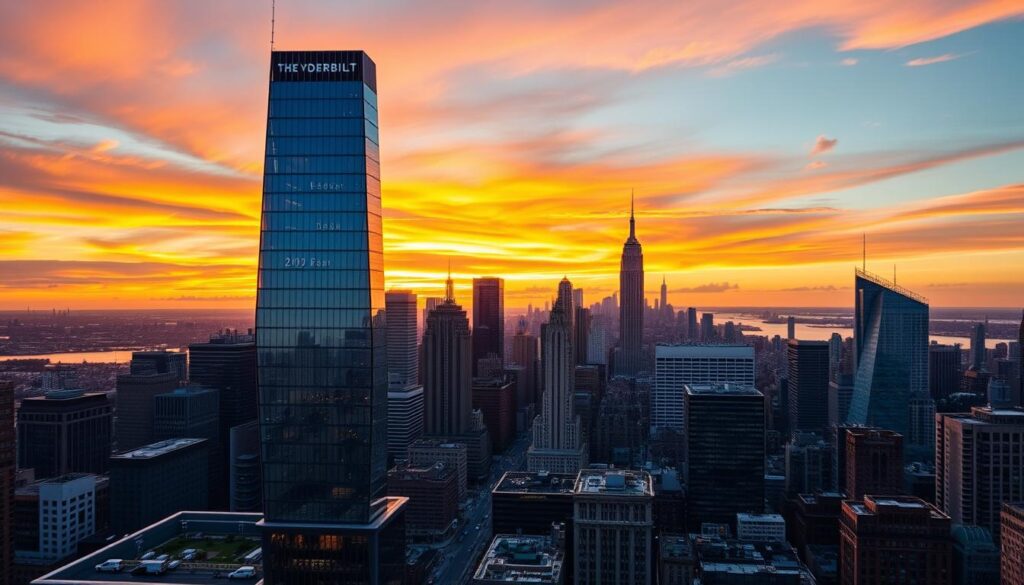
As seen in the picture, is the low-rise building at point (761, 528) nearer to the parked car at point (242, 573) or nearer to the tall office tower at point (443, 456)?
the tall office tower at point (443, 456)

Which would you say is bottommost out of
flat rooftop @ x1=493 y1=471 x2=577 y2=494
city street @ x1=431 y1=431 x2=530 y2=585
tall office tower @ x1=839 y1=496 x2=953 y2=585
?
city street @ x1=431 y1=431 x2=530 y2=585

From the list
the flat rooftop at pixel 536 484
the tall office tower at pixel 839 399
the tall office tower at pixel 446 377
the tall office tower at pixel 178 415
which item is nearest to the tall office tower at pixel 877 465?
the flat rooftop at pixel 536 484

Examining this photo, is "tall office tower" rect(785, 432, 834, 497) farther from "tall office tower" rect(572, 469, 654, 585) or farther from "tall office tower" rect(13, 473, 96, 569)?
"tall office tower" rect(13, 473, 96, 569)

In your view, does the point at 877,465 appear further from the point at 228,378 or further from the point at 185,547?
the point at 228,378

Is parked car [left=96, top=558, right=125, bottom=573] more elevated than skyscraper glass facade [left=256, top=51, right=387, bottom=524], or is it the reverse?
skyscraper glass facade [left=256, top=51, right=387, bottom=524]

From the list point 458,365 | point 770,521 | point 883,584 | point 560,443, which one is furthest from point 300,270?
point 458,365

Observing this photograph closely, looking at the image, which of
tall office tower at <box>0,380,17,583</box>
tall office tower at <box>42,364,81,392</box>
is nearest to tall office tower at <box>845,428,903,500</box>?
tall office tower at <box>0,380,17,583</box>

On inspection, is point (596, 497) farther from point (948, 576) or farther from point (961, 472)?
point (961, 472)
